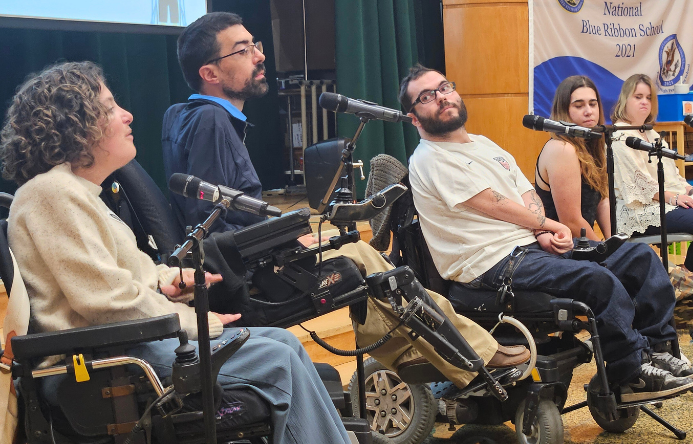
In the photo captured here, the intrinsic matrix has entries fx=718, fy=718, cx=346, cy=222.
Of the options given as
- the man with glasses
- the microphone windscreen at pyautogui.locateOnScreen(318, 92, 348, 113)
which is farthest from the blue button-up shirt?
the microphone windscreen at pyautogui.locateOnScreen(318, 92, 348, 113)

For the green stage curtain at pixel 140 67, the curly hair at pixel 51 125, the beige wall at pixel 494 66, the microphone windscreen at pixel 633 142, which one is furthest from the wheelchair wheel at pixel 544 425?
the beige wall at pixel 494 66

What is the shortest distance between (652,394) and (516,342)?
1.32 feet

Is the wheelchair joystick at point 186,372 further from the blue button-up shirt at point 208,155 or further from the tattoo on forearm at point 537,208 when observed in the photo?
the tattoo on forearm at point 537,208

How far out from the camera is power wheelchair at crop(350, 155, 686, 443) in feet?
6.61

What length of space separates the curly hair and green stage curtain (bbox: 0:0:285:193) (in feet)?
5.60

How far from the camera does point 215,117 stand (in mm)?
2010

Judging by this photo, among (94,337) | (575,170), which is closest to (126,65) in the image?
(575,170)

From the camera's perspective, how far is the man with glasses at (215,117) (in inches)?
77.3

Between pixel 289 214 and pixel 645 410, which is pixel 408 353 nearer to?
pixel 289 214

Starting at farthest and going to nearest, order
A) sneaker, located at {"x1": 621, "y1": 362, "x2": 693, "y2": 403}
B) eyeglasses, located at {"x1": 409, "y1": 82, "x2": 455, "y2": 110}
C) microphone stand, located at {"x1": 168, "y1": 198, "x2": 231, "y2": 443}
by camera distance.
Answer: eyeglasses, located at {"x1": 409, "y1": 82, "x2": 455, "y2": 110} < sneaker, located at {"x1": 621, "y1": 362, "x2": 693, "y2": 403} < microphone stand, located at {"x1": 168, "y1": 198, "x2": 231, "y2": 443}

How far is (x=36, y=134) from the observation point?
145 centimetres

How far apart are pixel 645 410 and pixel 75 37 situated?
9.34ft

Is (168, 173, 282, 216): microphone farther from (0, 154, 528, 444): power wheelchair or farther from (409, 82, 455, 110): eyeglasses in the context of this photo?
(409, 82, 455, 110): eyeglasses

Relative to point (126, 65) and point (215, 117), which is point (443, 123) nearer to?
point (215, 117)
